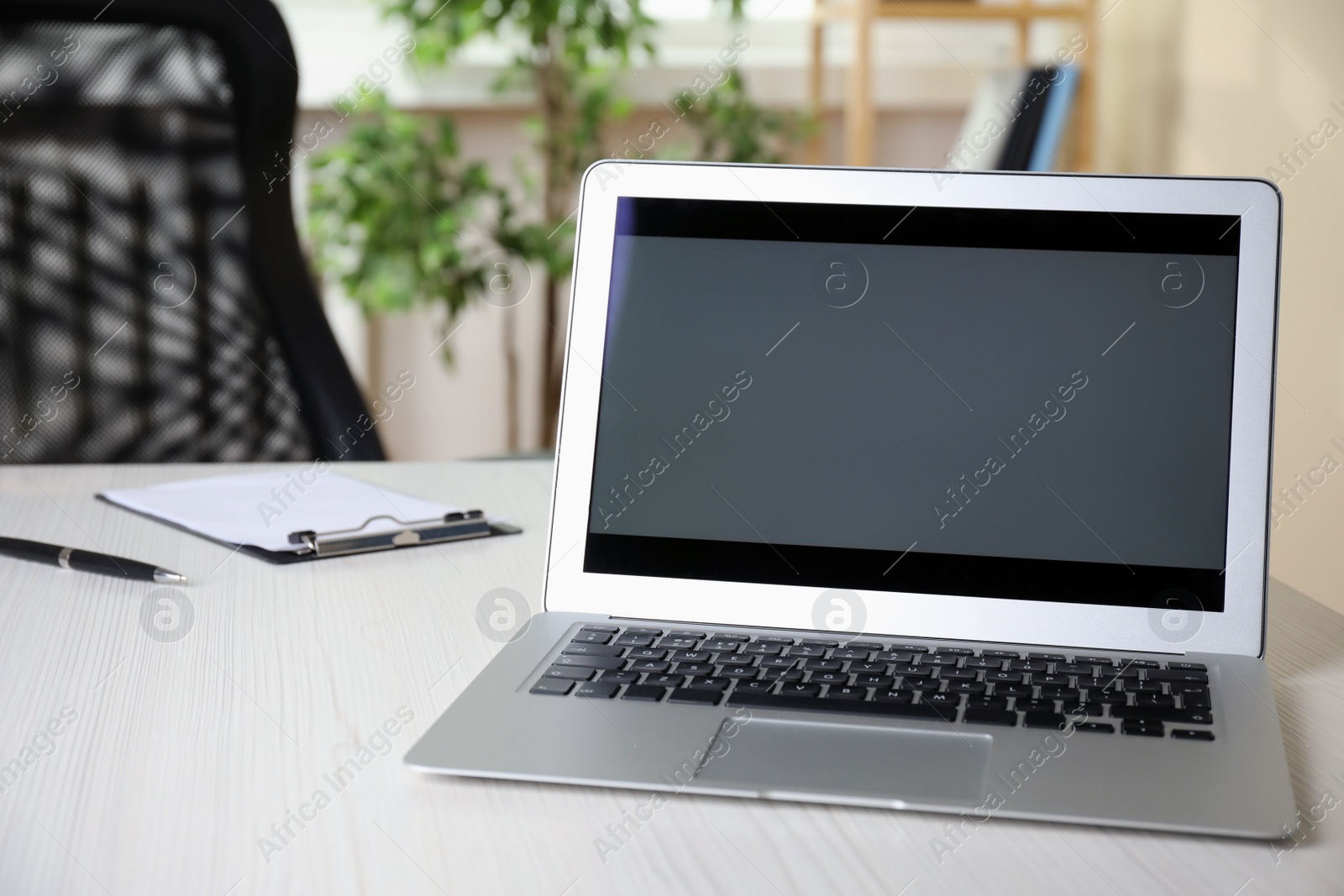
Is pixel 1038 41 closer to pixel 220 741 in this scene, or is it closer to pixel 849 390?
pixel 849 390

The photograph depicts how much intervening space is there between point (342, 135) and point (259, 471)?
1.78m

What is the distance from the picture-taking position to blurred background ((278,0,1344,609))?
1658mm

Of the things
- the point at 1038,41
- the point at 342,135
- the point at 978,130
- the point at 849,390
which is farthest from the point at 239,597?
the point at 1038,41

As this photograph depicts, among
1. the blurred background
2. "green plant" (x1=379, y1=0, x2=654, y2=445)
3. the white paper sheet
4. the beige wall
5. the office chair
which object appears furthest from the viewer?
"green plant" (x1=379, y1=0, x2=654, y2=445)

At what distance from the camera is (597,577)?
0.62 metres

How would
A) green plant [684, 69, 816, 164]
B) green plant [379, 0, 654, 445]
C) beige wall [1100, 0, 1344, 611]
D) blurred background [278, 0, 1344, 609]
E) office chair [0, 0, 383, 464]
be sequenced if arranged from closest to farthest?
office chair [0, 0, 383, 464] < beige wall [1100, 0, 1344, 611] < blurred background [278, 0, 1344, 609] < green plant [379, 0, 654, 445] < green plant [684, 69, 816, 164]

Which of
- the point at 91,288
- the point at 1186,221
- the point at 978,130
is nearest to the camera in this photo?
the point at 1186,221

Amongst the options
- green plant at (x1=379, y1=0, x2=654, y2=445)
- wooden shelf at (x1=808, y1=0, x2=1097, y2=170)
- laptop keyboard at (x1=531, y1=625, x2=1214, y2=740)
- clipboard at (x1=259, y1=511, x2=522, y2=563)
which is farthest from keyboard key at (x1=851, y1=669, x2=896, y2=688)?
wooden shelf at (x1=808, y1=0, x2=1097, y2=170)

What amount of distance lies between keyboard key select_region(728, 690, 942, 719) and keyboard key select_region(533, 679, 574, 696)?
0.23 feet

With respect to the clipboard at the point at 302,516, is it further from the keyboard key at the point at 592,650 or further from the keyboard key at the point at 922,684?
the keyboard key at the point at 922,684

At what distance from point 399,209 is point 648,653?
1.94m

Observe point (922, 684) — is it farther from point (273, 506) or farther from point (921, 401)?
point (273, 506)

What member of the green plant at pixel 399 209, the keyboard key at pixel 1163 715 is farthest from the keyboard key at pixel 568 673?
the green plant at pixel 399 209

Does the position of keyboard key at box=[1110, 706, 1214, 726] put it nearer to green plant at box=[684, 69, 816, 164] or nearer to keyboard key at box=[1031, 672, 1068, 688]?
keyboard key at box=[1031, 672, 1068, 688]
